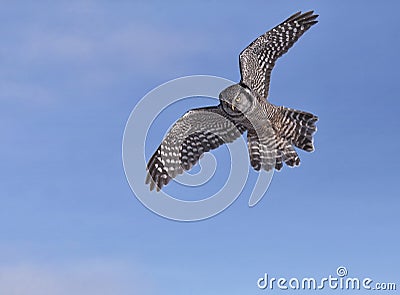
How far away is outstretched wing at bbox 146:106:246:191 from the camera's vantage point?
14.1 metres

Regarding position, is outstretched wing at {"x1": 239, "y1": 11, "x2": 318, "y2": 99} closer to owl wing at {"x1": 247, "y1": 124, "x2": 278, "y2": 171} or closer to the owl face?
owl wing at {"x1": 247, "y1": 124, "x2": 278, "y2": 171}

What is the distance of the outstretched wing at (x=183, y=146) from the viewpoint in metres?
14.1

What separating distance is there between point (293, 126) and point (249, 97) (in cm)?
159

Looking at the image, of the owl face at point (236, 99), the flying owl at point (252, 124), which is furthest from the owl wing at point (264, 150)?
the owl face at point (236, 99)

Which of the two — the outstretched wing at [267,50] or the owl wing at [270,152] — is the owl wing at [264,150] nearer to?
the owl wing at [270,152]

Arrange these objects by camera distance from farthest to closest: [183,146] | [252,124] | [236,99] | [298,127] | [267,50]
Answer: [267,50]
[183,146]
[298,127]
[252,124]
[236,99]

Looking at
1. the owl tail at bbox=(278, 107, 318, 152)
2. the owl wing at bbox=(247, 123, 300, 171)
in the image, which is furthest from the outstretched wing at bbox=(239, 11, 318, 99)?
the owl wing at bbox=(247, 123, 300, 171)

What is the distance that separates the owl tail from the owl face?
49.9 inches

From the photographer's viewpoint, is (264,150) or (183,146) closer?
(264,150)

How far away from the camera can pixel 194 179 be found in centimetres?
1370

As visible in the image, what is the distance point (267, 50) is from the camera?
48.1 ft

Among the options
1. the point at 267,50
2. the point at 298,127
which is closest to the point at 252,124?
the point at 298,127

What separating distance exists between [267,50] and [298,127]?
2285 mm

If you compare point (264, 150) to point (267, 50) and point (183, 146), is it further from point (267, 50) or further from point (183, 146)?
point (267, 50)
